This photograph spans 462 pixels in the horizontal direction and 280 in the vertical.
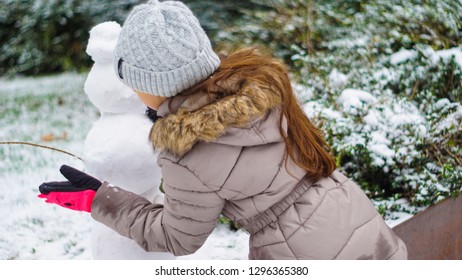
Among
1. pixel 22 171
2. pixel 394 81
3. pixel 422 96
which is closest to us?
pixel 422 96

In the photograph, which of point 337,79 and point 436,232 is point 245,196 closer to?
point 436,232

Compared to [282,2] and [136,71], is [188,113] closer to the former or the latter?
[136,71]

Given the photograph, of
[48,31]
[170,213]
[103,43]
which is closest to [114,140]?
[103,43]

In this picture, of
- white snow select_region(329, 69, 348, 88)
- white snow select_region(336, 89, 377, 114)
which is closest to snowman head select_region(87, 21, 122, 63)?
white snow select_region(336, 89, 377, 114)

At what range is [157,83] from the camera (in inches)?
66.2

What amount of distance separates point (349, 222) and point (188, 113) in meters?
0.64

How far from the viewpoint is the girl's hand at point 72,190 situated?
187 cm

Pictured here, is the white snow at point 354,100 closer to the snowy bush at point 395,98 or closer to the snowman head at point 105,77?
the snowy bush at point 395,98

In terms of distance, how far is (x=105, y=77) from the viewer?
→ 210cm

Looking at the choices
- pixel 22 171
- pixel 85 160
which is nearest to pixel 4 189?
pixel 22 171

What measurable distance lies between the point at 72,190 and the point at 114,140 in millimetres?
294

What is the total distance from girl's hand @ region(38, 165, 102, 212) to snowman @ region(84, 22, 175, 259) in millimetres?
184

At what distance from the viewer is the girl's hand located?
6.15ft

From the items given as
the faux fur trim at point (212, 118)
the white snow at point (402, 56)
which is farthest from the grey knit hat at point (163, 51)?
the white snow at point (402, 56)
